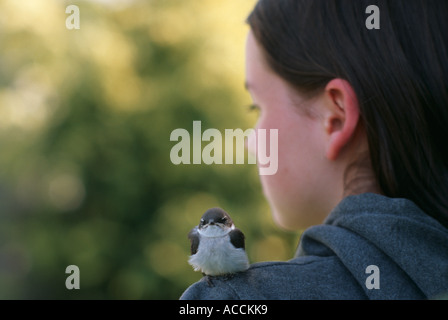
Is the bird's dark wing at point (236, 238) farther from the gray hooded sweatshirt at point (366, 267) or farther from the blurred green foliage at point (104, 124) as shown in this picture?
the blurred green foliage at point (104, 124)

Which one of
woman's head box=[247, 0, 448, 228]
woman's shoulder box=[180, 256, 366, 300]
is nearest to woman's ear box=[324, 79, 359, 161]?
woman's head box=[247, 0, 448, 228]

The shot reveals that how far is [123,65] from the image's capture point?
498cm

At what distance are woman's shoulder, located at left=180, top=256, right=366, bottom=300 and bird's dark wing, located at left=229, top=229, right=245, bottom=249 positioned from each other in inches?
3.0

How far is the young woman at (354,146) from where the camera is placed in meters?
1.01

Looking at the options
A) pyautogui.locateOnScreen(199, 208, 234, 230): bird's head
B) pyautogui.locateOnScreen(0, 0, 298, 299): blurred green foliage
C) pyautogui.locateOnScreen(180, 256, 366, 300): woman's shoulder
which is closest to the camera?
pyautogui.locateOnScreen(180, 256, 366, 300): woman's shoulder

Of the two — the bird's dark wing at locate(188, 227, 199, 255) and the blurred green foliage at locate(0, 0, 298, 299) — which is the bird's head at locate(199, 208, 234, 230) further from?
the blurred green foliage at locate(0, 0, 298, 299)

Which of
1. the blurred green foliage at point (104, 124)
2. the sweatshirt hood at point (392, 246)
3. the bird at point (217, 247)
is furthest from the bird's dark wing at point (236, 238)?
the blurred green foliage at point (104, 124)

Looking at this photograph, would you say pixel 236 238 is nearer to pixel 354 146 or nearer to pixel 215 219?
pixel 215 219

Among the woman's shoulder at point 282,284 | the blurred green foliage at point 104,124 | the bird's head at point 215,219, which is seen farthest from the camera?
the blurred green foliage at point 104,124

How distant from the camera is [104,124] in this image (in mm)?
4988

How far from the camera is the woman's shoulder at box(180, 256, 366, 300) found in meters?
0.97

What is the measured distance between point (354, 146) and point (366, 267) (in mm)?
295

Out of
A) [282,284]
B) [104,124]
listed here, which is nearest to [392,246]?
[282,284]

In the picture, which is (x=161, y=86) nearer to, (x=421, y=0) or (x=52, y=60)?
(x=52, y=60)
